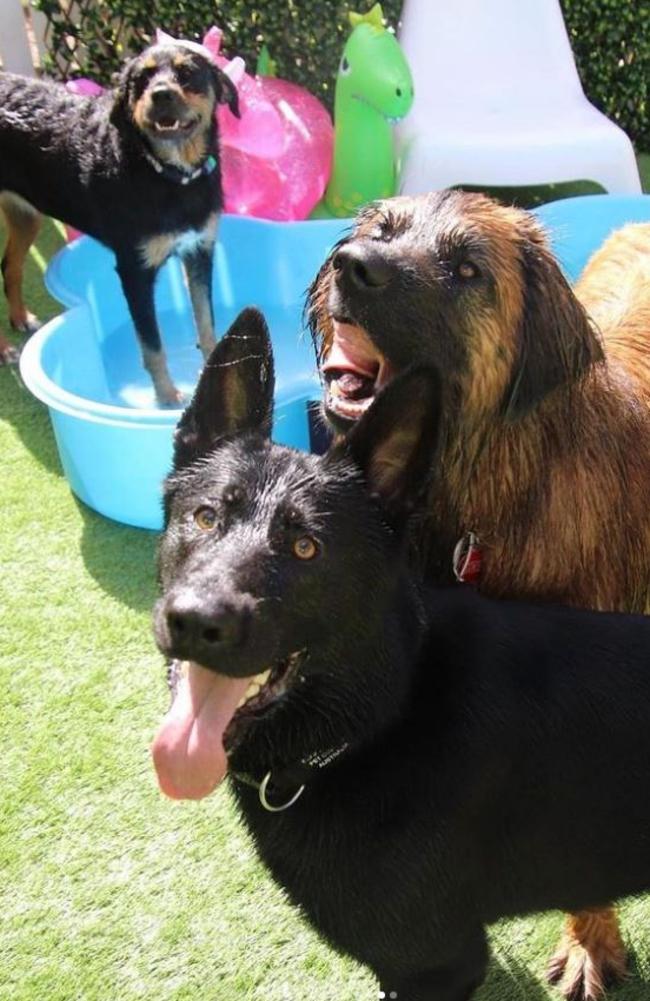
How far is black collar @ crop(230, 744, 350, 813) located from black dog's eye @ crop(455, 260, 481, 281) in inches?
45.8

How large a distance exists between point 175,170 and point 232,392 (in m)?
2.76

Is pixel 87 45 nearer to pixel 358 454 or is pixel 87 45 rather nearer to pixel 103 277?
pixel 103 277

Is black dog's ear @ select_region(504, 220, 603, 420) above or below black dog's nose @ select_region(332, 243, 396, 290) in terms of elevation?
below

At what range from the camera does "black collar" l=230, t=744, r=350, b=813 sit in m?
1.92

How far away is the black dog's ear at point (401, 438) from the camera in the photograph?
1.79 m

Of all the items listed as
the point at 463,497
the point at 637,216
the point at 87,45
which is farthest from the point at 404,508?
the point at 87,45

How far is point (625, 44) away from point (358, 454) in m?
6.67

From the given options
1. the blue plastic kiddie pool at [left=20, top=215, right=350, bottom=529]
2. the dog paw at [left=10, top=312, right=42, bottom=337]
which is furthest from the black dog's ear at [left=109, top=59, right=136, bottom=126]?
the dog paw at [left=10, top=312, right=42, bottom=337]

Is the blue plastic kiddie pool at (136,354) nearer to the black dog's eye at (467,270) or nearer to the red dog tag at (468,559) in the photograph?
the red dog tag at (468,559)

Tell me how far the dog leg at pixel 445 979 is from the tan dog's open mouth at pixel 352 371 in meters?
1.23

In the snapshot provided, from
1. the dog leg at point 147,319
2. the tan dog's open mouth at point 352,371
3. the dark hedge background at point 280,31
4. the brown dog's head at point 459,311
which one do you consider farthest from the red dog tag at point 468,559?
the dark hedge background at point 280,31

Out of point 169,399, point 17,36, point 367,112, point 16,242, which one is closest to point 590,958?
point 169,399

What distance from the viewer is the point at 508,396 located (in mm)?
2416

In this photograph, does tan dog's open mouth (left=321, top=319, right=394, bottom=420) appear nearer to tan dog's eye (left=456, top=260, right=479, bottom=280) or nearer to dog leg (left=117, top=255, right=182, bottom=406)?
tan dog's eye (left=456, top=260, right=479, bottom=280)
